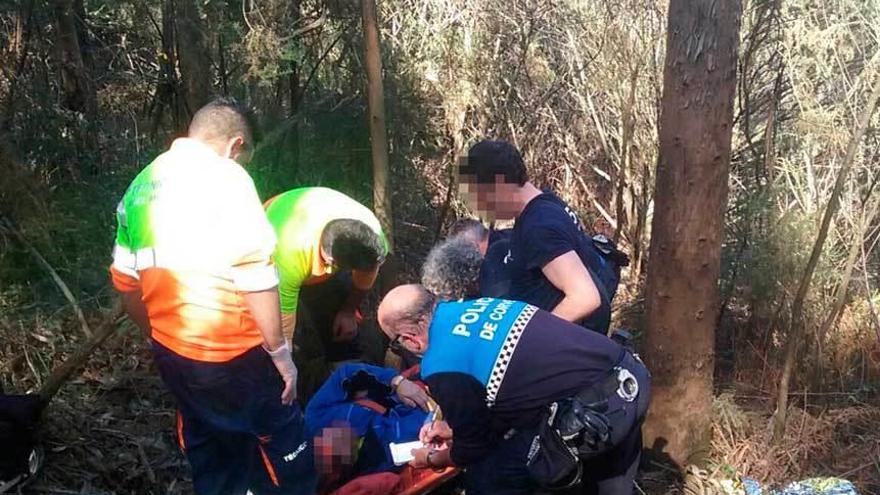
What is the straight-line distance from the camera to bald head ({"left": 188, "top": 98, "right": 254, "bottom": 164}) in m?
3.16

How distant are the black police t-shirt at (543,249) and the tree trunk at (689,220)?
2.30 feet

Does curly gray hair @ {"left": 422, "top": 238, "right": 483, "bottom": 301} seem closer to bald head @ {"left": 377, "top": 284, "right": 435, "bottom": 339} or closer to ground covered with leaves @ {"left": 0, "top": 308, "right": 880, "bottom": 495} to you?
bald head @ {"left": 377, "top": 284, "right": 435, "bottom": 339}

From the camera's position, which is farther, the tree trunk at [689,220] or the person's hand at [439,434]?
the tree trunk at [689,220]

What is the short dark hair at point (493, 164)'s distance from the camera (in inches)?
123

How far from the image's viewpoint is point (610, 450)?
2631 mm

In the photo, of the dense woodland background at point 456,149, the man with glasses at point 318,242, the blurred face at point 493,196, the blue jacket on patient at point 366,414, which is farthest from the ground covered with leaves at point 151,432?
the blurred face at point 493,196

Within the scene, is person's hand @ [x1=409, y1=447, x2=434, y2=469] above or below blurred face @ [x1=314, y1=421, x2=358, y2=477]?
above

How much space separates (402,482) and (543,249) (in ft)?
4.65

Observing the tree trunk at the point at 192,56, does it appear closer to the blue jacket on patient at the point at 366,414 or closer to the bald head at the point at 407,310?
the blue jacket on patient at the point at 366,414

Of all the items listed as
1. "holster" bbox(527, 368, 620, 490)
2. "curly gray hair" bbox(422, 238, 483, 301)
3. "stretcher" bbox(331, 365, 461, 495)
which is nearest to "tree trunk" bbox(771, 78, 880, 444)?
"stretcher" bbox(331, 365, 461, 495)

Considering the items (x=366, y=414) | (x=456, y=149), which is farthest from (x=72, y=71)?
(x=366, y=414)

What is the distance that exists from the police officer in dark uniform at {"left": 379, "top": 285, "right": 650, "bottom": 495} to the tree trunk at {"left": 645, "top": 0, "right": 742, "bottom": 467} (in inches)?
54.5

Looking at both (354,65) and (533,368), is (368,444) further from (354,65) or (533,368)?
(354,65)

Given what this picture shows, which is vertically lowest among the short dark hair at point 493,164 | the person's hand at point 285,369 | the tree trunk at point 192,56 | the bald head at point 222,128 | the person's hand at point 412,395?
the person's hand at point 412,395
